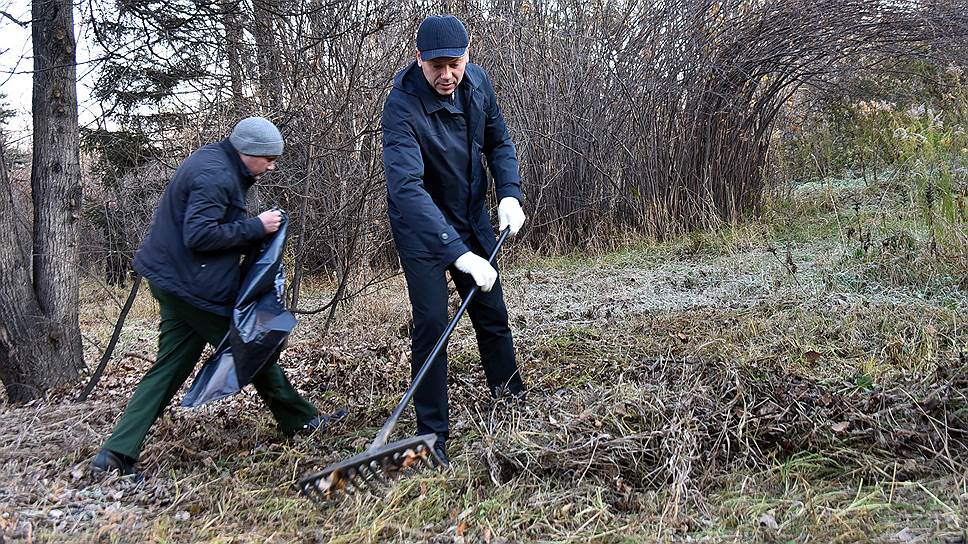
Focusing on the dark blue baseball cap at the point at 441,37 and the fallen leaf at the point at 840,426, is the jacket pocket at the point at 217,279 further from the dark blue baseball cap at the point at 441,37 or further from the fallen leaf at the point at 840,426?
the fallen leaf at the point at 840,426

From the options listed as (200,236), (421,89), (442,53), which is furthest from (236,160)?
(442,53)

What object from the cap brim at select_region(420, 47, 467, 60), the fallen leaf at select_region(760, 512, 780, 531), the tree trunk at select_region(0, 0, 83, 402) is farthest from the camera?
the tree trunk at select_region(0, 0, 83, 402)

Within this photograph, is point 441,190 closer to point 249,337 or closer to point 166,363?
point 249,337

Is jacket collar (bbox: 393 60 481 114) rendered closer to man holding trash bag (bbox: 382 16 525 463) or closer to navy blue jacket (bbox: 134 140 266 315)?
man holding trash bag (bbox: 382 16 525 463)

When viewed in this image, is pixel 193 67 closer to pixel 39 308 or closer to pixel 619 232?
pixel 39 308

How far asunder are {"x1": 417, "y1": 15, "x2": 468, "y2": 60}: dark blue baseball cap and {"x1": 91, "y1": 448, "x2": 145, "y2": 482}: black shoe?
210 cm

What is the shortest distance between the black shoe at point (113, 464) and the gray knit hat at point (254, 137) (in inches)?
54.6

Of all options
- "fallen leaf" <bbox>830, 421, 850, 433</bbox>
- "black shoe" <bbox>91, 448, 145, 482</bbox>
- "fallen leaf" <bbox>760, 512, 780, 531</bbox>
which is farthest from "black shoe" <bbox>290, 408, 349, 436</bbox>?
"fallen leaf" <bbox>830, 421, 850, 433</bbox>

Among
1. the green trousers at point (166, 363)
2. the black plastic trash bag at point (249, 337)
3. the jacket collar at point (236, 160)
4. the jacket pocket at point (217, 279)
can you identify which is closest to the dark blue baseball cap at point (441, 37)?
the jacket collar at point (236, 160)

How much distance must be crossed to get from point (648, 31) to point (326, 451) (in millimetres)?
5995

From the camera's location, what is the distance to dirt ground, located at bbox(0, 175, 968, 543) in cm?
273

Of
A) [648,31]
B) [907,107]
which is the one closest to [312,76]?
[648,31]

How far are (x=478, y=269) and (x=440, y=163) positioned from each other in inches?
19.5

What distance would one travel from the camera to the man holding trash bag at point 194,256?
3.39 metres
